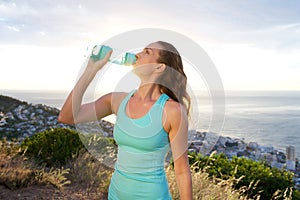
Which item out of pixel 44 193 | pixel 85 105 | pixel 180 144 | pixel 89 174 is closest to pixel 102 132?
pixel 85 105

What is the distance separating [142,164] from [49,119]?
11531mm

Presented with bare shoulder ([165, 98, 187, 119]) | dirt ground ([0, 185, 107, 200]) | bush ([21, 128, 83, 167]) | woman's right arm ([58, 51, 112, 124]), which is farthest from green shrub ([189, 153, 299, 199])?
bare shoulder ([165, 98, 187, 119])

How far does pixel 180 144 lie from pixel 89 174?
3.42m

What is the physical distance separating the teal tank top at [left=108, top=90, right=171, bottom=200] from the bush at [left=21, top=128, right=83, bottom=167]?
3804mm

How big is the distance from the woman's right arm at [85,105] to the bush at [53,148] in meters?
3.62

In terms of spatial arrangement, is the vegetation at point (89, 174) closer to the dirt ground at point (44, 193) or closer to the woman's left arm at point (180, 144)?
the dirt ground at point (44, 193)

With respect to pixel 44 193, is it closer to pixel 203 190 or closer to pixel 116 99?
pixel 203 190

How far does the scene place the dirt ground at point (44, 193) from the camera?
4074 mm

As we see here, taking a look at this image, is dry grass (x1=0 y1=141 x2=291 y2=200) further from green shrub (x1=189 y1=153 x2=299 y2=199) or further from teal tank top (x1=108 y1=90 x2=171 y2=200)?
teal tank top (x1=108 y1=90 x2=171 y2=200)

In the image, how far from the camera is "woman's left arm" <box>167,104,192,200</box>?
5.90 feet

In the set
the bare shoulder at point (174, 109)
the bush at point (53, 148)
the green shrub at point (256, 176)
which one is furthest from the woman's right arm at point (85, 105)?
the bush at point (53, 148)

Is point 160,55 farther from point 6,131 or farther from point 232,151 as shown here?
point 6,131

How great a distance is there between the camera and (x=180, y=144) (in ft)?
5.98

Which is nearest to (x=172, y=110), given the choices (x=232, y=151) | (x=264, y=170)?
(x=264, y=170)
